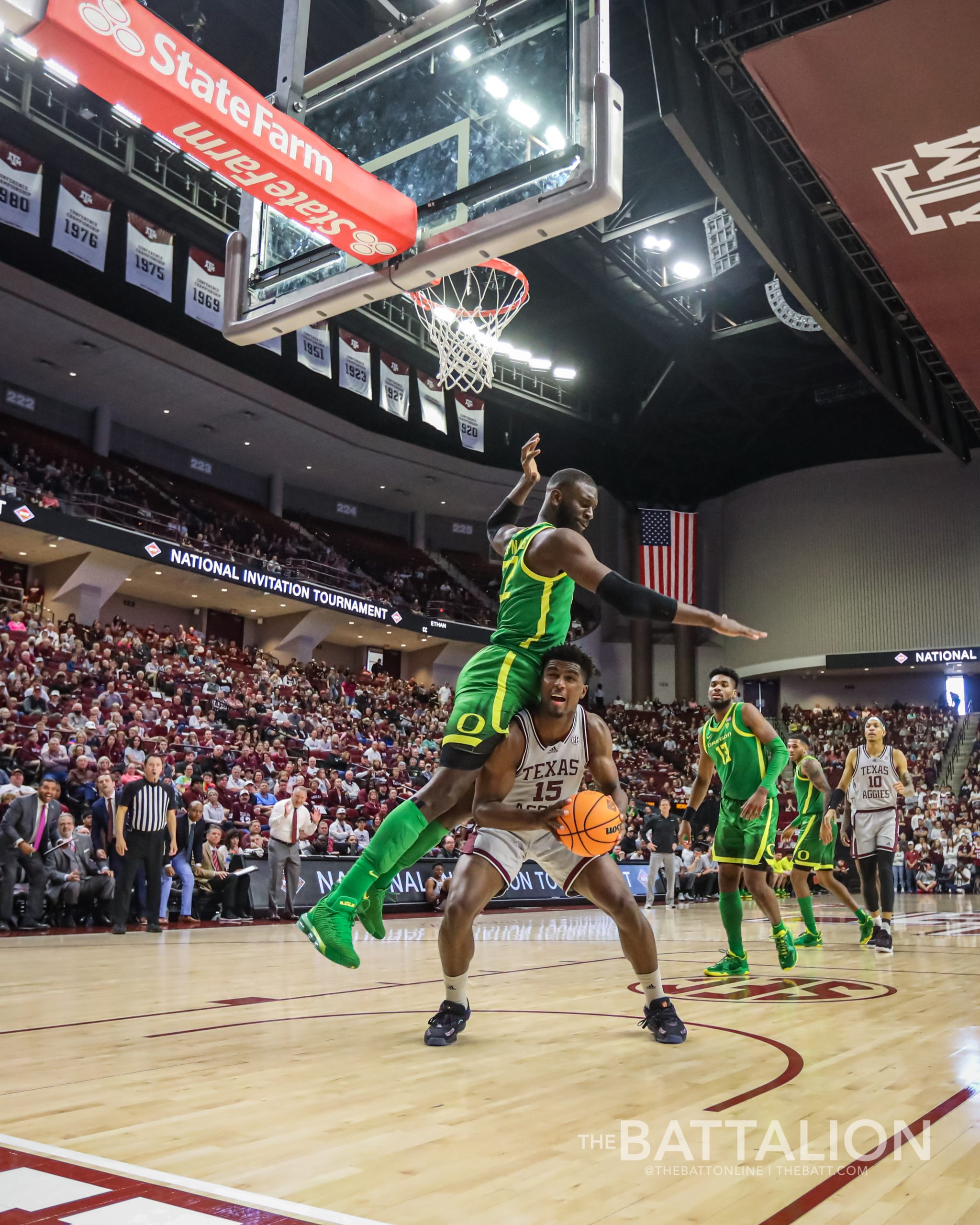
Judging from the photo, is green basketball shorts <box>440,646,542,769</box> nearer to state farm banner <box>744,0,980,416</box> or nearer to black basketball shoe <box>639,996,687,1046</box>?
black basketball shoe <box>639,996,687,1046</box>

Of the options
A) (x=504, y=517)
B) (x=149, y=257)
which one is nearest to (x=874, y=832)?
(x=504, y=517)

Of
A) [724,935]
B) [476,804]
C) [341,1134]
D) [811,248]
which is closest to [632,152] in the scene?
[811,248]

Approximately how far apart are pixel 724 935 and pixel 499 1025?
6.75 m

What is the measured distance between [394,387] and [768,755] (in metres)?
21.0

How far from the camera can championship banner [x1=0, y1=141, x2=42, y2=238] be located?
60.9ft

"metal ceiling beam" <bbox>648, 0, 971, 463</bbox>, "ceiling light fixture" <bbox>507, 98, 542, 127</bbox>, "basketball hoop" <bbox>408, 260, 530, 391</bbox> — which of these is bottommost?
"ceiling light fixture" <bbox>507, 98, 542, 127</bbox>

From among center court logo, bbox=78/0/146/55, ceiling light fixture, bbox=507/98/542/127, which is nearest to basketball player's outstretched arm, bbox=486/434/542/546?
ceiling light fixture, bbox=507/98/542/127

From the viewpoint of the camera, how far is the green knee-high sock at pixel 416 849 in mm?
4309

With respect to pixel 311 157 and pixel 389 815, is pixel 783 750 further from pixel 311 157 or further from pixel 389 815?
pixel 311 157

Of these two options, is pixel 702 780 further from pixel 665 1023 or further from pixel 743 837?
pixel 665 1023

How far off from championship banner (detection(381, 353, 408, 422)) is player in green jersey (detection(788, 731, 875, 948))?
18.4m

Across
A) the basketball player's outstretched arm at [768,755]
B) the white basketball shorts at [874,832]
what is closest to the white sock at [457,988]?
the basketball player's outstretched arm at [768,755]

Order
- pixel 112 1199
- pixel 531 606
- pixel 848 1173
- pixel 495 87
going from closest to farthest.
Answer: pixel 112 1199 → pixel 848 1173 → pixel 531 606 → pixel 495 87

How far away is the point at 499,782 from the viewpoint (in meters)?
4.36
